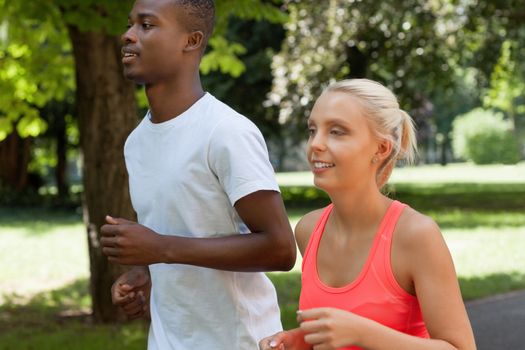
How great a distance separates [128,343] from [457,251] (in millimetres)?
8240

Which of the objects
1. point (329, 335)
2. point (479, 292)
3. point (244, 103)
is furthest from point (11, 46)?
point (244, 103)

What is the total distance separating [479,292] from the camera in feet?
36.0

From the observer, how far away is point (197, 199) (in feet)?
8.76

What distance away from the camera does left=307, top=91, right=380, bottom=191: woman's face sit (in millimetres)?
2121

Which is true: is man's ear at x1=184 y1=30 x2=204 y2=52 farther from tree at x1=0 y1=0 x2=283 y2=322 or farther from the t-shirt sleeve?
tree at x1=0 y1=0 x2=283 y2=322

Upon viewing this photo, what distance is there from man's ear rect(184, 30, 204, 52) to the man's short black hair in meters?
0.01

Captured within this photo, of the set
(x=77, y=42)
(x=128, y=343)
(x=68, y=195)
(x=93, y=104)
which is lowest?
(x=68, y=195)

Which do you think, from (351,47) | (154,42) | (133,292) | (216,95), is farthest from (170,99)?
(216,95)

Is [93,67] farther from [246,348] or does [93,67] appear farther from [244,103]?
[244,103]

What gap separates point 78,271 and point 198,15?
510 inches

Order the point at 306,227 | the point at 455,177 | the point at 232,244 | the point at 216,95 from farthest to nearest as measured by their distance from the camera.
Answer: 1. the point at 455,177
2. the point at 216,95
3. the point at 232,244
4. the point at 306,227

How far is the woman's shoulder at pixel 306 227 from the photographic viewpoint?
240 cm

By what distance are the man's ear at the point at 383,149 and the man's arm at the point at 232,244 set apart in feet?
Result: 1.56

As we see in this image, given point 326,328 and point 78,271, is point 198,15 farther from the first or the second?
point 78,271
